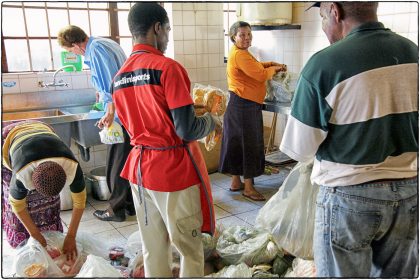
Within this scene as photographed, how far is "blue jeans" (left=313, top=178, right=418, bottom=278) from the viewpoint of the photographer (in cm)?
114

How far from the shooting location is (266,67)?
131 inches

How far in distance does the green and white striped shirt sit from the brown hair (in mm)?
1975

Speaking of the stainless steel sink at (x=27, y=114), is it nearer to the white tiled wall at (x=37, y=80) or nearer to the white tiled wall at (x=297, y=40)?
the white tiled wall at (x=37, y=80)

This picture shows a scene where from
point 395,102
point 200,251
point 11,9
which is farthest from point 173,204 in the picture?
point 11,9

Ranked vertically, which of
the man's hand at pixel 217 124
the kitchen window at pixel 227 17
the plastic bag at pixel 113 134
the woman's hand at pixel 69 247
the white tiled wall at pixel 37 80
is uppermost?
the kitchen window at pixel 227 17

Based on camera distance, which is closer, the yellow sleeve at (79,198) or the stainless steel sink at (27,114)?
the yellow sleeve at (79,198)

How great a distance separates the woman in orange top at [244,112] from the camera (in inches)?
116

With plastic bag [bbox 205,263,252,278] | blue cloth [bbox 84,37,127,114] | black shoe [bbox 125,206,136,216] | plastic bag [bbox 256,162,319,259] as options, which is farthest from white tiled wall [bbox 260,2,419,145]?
plastic bag [bbox 205,263,252,278]

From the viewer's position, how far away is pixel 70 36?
8.67ft

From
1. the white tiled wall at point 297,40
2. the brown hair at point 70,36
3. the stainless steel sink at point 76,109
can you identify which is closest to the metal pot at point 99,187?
the stainless steel sink at point 76,109

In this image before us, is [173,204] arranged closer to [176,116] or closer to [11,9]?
[176,116]

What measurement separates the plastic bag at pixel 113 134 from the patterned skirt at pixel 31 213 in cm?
60

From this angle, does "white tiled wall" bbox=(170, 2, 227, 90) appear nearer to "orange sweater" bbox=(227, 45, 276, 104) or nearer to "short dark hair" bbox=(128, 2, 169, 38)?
"orange sweater" bbox=(227, 45, 276, 104)

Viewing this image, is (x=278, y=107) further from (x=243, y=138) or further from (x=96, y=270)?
(x=96, y=270)
